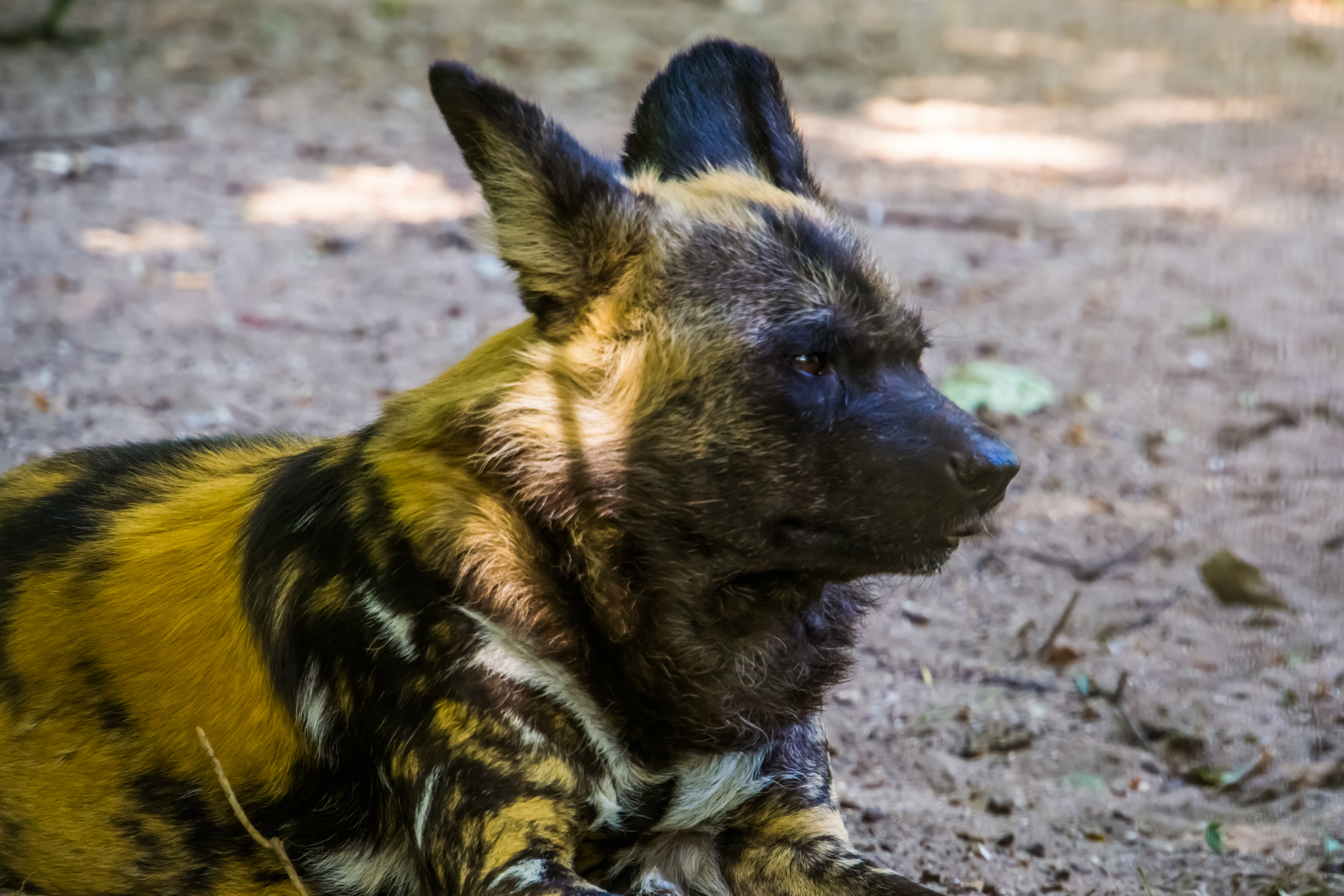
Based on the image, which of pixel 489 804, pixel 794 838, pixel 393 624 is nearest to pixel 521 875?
pixel 489 804

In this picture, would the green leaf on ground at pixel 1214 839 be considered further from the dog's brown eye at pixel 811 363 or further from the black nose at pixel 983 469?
the dog's brown eye at pixel 811 363

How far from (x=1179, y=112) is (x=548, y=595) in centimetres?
824

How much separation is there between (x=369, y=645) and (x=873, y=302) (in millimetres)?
1126

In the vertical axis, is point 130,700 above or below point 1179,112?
below

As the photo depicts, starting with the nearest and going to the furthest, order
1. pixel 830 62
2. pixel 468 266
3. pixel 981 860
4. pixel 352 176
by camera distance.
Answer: pixel 981 860, pixel 468 266, pixel 352 176, pixel 830 62

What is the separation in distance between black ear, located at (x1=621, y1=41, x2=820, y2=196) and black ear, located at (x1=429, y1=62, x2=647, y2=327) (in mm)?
434

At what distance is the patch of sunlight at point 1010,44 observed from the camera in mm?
10531

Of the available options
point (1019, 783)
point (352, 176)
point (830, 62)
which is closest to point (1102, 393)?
point (1019, 783)

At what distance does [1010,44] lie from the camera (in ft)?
35.5

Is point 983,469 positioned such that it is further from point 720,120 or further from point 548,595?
point 720,120

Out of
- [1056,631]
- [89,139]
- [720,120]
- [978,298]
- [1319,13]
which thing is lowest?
[1056,631]

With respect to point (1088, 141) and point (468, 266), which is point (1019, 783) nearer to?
point (468, 266)

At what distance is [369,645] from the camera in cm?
243

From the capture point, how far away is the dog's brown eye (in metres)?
2.52
